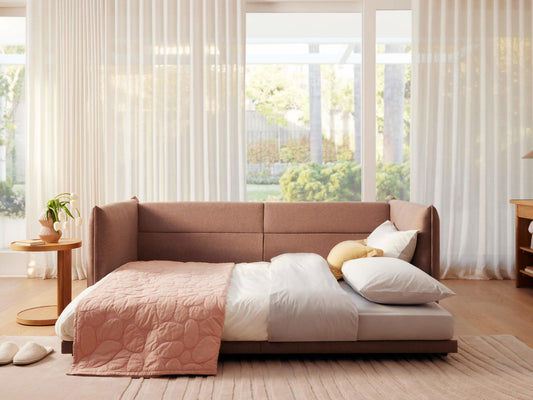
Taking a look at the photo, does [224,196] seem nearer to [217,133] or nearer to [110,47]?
[217,133]

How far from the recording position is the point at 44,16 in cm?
459

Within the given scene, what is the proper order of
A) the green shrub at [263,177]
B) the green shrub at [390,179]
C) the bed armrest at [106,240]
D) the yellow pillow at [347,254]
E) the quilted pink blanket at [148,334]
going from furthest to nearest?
1. the green shrub at [263,177]
2. the green shrub at [390,179]
3. the yellow pillow at [347,254]
4. the bed armrest at [106,240]
5. the quilted pink blanket at [148,334]

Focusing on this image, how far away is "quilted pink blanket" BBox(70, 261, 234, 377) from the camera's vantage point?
231 centimetres

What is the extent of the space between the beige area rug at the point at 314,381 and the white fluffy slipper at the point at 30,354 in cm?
3

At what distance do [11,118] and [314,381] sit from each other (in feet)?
13.2

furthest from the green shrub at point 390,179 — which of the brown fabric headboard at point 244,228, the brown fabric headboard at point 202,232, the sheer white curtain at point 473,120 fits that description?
the brown fabric headboard at point 202,232

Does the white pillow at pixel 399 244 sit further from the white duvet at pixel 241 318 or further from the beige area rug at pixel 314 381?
the white duvet at pixel 241 318

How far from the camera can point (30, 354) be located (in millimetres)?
2482

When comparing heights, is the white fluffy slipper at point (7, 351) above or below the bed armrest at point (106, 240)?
below

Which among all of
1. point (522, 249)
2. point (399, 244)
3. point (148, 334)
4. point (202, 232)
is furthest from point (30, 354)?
point (522, 249)

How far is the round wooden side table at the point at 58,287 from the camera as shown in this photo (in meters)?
3.20

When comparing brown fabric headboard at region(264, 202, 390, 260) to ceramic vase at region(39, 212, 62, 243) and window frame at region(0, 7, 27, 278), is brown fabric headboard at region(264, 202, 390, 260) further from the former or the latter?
window frame at region(0, 7, 27, 278)

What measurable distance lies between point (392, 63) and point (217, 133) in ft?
6.09

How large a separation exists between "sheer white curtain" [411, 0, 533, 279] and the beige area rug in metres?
2.16
